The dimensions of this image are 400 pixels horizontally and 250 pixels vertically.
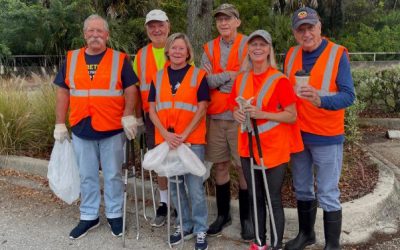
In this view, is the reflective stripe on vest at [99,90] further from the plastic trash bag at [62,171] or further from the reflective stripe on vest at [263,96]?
the reflective stripe on vest at [263,96]


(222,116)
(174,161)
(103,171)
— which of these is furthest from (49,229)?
(222,116)

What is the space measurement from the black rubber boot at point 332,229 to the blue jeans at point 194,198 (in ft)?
3.63

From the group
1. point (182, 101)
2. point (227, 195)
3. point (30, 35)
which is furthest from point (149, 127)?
point (30, 35)

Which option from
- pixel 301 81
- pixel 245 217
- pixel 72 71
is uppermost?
pixel 72 71

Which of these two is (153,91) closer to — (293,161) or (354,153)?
(293,161)

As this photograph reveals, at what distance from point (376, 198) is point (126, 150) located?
264 centimetres

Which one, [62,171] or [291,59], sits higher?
[291,59]

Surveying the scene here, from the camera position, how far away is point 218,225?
14.5 ft

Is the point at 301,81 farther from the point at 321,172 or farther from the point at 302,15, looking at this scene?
the point at 321,172

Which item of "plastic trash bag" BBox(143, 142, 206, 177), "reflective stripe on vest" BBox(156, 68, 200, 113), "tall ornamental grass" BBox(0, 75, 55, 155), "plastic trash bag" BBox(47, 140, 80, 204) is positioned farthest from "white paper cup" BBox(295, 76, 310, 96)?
"tall ornamental grass" BBox(0, 75, 55, 155)

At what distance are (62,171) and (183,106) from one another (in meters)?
1.50

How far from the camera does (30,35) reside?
2217 cm

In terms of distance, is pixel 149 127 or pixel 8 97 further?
pixel 8 97

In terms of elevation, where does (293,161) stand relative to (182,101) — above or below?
below
